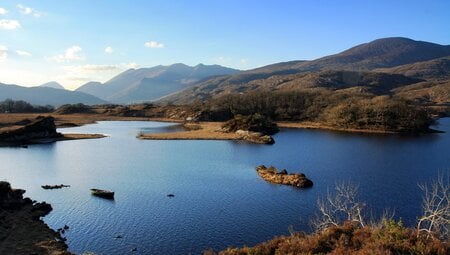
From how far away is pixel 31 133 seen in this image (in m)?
122

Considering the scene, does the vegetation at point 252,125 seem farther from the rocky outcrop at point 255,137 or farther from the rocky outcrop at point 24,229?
the rocky outcrop at point 24,229

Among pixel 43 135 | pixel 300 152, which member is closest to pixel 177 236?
pixel 300 152

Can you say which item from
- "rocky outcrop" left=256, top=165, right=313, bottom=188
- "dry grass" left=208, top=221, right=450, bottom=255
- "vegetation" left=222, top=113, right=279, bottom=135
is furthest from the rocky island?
"dry grass" left=208, top=221, right=450, bottom=255

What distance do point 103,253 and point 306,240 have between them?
2010 cm

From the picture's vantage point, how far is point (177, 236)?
42.6 metres

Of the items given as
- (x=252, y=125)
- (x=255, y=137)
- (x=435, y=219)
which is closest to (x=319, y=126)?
(x=252, y=125)

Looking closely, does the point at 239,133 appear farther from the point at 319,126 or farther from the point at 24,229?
Result: the point at 24,229

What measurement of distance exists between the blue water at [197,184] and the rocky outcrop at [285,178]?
6.34ft

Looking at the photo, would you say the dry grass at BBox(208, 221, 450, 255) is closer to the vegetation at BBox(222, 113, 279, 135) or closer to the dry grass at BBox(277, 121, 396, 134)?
the vegetation at BBox(222, 113, 279, 135)

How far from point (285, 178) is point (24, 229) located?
39.6 metres

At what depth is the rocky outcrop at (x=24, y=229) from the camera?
38053mm

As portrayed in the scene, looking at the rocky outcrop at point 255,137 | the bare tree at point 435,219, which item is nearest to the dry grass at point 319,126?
the rocky outcrop at point 255,137

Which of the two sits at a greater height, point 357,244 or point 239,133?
point 357,244

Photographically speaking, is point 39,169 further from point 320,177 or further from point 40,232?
point 320,177
